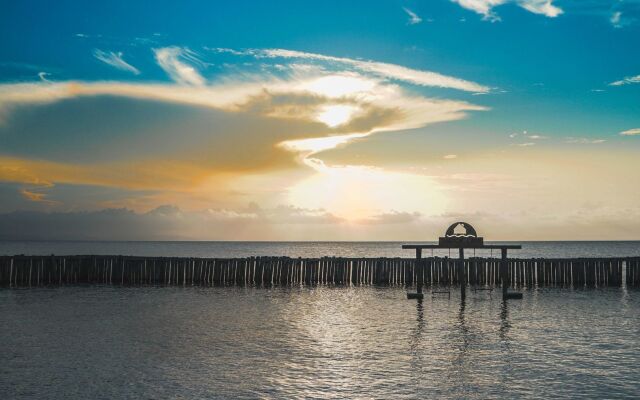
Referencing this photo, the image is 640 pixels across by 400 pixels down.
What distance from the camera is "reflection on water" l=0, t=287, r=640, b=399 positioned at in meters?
14.0

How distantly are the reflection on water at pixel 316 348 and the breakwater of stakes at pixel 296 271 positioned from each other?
787 centimetres

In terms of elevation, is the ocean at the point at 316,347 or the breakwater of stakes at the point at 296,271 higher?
the breakwater of stakes at the point at 296,271

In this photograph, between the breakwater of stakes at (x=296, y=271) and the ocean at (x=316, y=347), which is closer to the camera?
the ocean at (x=316, y=347)

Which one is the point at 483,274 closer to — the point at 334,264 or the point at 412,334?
the point at 334,264

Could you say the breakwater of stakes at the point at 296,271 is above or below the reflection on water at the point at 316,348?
above

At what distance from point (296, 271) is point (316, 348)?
21.8 metres

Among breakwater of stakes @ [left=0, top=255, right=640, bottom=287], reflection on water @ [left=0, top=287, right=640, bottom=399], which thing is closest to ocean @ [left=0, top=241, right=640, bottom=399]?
reflection on water @ [left=0, top=287, right=640, bottom=399]

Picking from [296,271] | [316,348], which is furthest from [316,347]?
[296,271]

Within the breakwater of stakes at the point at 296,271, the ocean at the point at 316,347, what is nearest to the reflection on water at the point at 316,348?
the ocean at the point at 316,347

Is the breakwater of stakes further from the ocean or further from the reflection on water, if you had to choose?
the reflection on water

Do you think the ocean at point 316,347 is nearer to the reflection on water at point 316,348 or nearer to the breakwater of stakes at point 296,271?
the reflection on water at point 316,348

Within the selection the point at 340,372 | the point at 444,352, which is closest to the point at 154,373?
the point at 340,372

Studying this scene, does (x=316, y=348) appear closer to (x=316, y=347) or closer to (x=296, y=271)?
(x=316, y=347)

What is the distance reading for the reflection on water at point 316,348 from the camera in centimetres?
1397
